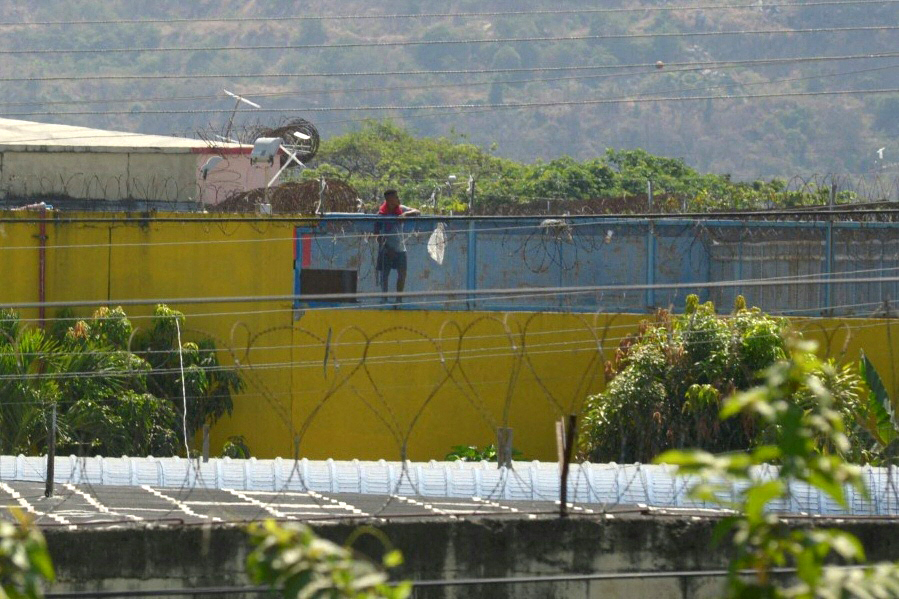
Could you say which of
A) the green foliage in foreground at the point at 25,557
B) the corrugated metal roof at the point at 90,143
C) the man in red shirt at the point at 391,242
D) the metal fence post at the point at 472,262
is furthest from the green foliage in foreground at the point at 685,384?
the green foliage in foreground at the point at 25,557

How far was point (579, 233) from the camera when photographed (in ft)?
51.0

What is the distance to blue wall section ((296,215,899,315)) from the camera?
49.6ft

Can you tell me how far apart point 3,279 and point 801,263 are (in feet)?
27.4

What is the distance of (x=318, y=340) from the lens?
15.5 m

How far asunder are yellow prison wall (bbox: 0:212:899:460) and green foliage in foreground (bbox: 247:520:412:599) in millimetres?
11051

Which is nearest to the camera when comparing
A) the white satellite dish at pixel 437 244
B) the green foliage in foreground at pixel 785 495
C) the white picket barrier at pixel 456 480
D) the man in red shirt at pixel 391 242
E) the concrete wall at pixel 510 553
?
the green foliage in foreground at pixel 785 495

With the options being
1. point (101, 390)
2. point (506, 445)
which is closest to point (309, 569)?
point (506, 445)

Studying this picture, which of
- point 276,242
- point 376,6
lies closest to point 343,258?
point 276,242

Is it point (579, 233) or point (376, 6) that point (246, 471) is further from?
point (376, 6)

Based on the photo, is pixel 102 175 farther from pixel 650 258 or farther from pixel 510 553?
pixel 510 553

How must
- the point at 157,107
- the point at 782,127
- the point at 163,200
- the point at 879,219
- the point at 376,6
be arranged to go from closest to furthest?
1. the point at 879,219
2. the point at 163,200
3. the point at 782,127
4. the point at 157,107
5. the point at 376,6

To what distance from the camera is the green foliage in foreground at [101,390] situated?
1385 cm

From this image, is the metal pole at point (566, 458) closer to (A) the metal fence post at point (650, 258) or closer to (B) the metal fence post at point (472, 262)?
(A) the metal fence post at point (650, 258)

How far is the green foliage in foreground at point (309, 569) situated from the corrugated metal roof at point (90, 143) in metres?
16.8
